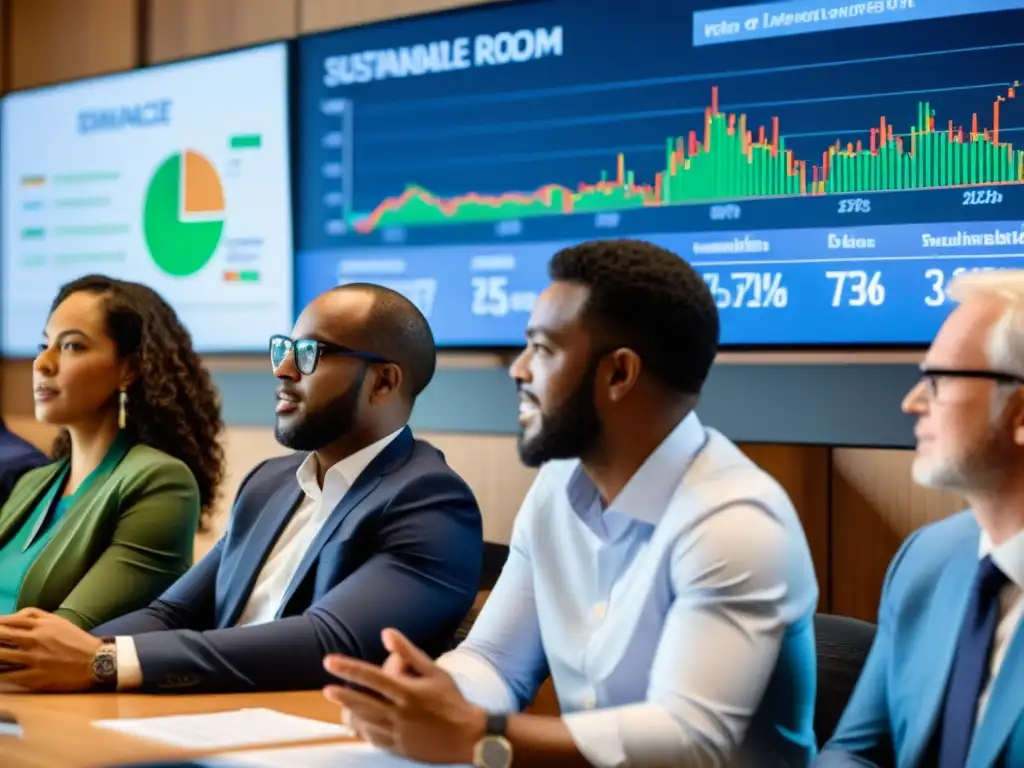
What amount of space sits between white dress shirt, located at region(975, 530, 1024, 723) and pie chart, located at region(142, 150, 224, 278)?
10.9ft

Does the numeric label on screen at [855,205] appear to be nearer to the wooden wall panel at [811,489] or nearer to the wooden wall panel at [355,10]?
the wooden wall panel at [811,489]

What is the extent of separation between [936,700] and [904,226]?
1606mm

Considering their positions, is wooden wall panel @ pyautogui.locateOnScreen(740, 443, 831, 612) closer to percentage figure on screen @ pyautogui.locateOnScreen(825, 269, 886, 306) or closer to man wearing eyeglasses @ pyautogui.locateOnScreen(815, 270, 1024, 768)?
percentage figure on screen @ pyautogui.locateOnScreen(825, 269, 886, 306)

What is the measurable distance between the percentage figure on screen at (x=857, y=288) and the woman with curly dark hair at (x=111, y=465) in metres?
1.44

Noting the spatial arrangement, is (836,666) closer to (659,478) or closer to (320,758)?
(659,478)

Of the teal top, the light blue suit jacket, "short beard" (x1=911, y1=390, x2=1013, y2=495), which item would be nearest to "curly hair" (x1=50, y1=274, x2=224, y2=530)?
the teal top

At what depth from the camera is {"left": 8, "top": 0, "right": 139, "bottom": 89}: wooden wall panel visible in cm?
499

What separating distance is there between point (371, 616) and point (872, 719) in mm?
850

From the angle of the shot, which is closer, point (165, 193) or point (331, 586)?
point (331, 586)

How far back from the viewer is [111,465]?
3.04 m

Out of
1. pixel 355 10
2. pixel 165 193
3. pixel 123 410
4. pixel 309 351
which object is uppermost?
pixel 355 10

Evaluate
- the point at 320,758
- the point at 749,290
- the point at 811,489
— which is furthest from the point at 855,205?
the point at 320,758

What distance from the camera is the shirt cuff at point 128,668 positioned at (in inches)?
87.1

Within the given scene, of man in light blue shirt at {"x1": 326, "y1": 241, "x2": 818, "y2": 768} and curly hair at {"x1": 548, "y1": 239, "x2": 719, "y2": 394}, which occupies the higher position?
curly hair at {"x1": 548, "y1": 239, "x2": 719, "y2": 394}
